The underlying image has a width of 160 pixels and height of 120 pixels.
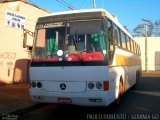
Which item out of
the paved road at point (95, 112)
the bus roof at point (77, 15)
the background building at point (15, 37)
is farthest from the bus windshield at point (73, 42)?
the background building at point (15, 37)

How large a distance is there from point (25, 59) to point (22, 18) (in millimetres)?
2719

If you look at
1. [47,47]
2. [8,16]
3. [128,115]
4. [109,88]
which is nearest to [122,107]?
[128,115]

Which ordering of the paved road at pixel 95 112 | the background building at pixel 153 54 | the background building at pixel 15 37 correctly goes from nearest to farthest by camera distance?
the paved road at pixel 95 112, the background building at pixel 15 37, the background building at pixel 153 54

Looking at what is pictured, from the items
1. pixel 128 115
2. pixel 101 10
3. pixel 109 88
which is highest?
pixel 101 10

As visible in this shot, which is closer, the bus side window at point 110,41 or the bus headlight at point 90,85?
the bus headlight at point 90,85

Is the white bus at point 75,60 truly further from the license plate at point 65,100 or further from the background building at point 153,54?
the background building at point 153,54

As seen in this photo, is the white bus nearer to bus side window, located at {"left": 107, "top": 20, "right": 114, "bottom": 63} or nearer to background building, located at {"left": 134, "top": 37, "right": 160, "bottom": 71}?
bus side window, located at {"left": 107, "top": 20, "right": 114, "bottom": 63}

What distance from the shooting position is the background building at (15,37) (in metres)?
19.7

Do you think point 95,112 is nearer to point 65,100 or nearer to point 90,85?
point 65,100

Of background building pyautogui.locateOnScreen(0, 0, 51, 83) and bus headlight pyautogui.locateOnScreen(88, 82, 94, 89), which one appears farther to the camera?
background building pyautogui.locateOnScreen(0, 0, 51, 83)

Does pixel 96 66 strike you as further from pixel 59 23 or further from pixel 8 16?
pixel 8 16

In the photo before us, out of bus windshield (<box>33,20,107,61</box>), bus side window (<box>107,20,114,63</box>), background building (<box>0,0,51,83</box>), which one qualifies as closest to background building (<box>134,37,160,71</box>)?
background building (<box>0,0,51,83</box>)

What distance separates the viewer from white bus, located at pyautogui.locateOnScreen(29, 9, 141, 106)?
977cm

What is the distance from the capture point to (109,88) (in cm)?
991
